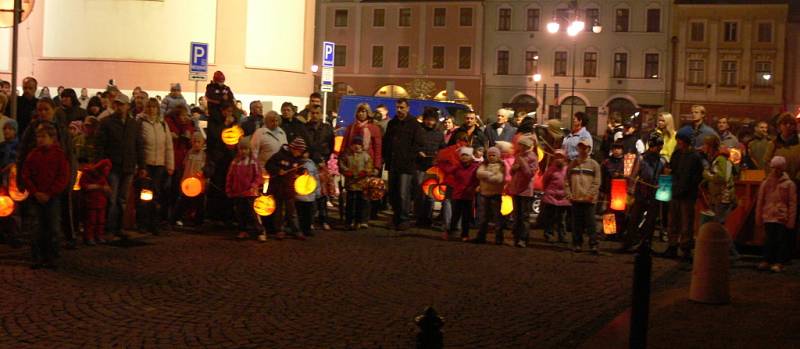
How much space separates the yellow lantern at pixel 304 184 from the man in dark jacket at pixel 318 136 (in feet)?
4.73

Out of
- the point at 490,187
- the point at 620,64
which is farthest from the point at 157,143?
the point at 620,64

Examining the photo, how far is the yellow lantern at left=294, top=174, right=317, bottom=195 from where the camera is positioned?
14773 mm

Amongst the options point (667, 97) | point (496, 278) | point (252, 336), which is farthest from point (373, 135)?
point (667, 97)

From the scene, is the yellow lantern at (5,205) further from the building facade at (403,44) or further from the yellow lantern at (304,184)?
the building facade at (403,44)

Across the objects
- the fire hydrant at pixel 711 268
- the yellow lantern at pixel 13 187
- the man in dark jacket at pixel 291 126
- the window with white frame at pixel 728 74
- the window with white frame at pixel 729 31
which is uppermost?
the window with white frame at pixel 729 31

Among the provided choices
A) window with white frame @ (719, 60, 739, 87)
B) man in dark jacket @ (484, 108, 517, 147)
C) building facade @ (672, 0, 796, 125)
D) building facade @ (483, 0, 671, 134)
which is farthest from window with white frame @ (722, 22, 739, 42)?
man in dark jacket @ (484, 108, 517, 147)

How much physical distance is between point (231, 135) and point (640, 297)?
30.6 feet

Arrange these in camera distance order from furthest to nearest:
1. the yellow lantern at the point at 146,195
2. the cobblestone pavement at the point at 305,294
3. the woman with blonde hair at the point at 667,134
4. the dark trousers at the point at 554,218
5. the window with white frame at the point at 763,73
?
the window with white frame at the point at 763,73
the woman with blonde hair at the point at 667,134
the dark trousers at the point at 554,218
the yellow lantern at the point at 146,195
the cobblestone pavement at the point at 305,294

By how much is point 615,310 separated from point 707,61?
6508 centimetres

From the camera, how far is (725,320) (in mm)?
9898

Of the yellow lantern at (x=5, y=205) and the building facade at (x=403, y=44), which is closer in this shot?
the yellow lantern at (x=5, y=205)

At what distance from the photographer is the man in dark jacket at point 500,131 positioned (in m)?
17.9

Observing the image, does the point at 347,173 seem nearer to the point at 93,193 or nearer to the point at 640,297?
the point at 93,193

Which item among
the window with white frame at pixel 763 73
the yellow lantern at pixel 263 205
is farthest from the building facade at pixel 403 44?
the yellow lantern at pixel 263 205
